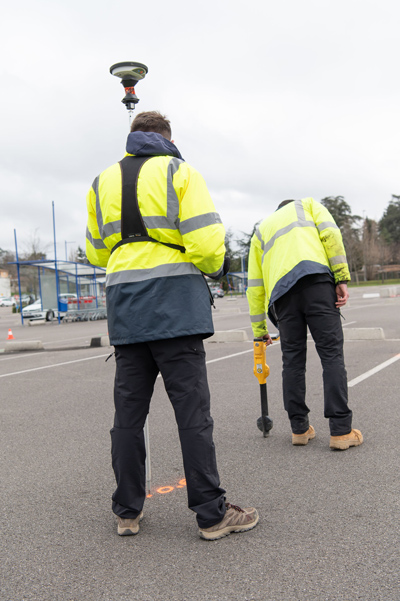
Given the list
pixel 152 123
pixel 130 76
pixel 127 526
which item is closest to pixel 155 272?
pixel 152 123

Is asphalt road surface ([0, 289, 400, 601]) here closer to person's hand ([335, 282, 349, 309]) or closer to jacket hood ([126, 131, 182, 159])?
person's hand ([335, 282, 349, 309])

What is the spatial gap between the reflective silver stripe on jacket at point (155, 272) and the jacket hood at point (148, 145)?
61 centimetres

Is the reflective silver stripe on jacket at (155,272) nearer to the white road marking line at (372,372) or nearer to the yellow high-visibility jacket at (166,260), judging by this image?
the yellow high-visibility jacket at (166,260)

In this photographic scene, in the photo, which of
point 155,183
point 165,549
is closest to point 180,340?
point 155,183

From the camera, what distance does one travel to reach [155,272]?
2.83m

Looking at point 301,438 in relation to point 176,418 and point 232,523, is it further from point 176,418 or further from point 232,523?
point 176,418

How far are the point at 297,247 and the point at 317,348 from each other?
0.75 m

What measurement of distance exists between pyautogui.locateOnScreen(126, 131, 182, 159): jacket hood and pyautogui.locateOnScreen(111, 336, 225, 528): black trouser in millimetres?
977

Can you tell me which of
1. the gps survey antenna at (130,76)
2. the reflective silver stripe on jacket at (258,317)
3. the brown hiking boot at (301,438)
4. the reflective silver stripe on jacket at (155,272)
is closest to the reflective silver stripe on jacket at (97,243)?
the reflective silver stripe on jacket at (155,272)

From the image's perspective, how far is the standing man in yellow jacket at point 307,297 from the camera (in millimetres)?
4027

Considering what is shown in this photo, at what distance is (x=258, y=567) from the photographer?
7.97 ft

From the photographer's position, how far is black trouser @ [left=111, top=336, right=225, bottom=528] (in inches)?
109

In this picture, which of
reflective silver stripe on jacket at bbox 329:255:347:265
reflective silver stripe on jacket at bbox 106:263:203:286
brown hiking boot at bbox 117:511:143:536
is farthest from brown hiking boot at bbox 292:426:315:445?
reflective silver stripe on jacket at bbox 106:263:203:286

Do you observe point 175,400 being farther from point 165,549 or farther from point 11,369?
point 11,369
